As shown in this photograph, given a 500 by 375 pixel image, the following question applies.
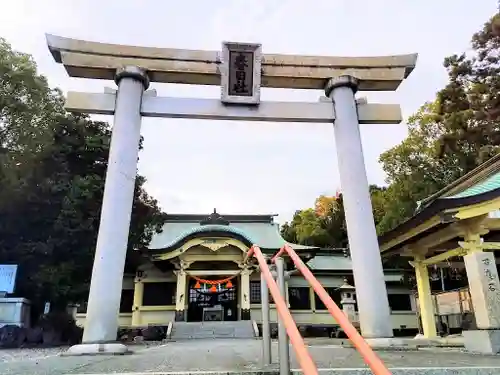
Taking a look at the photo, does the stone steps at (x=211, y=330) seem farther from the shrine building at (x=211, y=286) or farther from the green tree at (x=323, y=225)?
the green tree at (x=323, y=225)

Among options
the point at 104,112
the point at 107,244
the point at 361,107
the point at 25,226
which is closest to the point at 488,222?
the point at 361,107

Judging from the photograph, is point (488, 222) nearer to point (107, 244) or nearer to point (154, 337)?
point (107, 244)

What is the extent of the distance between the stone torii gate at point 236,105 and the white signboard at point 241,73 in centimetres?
2

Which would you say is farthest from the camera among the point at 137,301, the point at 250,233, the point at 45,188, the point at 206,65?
the point at 250,233

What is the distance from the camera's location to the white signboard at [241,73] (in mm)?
6547

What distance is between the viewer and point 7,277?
11.0 meters

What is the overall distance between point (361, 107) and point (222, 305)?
1435 cm

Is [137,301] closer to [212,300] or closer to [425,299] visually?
[212,300]

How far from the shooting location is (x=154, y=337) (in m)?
14.9

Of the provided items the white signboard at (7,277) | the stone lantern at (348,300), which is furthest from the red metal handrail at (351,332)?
the stone lantern at (348,300)

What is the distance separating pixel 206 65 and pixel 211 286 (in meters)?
13.3

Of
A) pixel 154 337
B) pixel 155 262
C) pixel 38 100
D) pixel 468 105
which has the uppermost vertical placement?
pixel 468 105

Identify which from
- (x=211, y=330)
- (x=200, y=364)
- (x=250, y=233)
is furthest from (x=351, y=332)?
(x=250, y=233)

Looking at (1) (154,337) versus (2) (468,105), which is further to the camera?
(2) (468,105)
